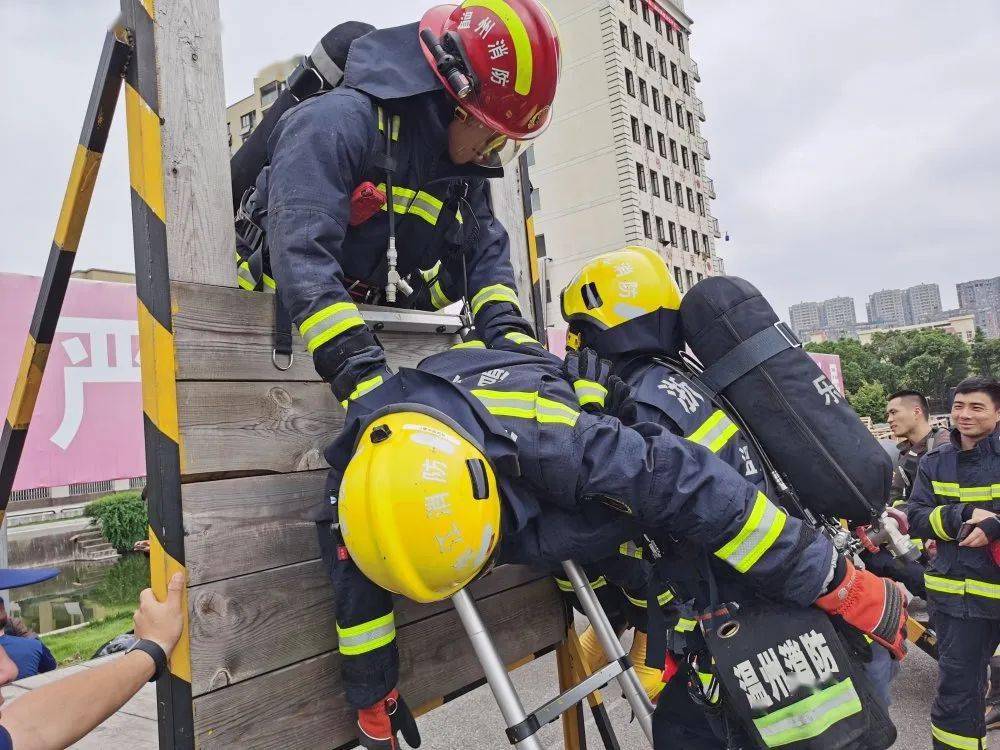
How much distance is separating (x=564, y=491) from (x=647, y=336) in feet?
2.95

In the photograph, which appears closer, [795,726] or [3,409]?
[795,726]

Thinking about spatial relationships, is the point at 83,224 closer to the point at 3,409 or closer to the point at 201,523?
the point at 201,523

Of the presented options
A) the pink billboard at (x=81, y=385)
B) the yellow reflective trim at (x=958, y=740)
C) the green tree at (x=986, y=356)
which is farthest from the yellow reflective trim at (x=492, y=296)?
the green tree at (x=986, y=356)

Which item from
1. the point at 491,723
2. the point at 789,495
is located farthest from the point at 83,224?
the point at 491,723

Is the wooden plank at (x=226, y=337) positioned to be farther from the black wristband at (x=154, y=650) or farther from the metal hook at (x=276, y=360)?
the black wristband at (x=154, y=650)

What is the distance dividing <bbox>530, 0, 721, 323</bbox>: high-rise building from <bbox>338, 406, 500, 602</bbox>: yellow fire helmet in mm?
36932

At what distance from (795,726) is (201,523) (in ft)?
5.62

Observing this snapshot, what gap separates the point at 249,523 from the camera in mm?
2014

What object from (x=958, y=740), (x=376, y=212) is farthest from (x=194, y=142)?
(x=958, y=740)

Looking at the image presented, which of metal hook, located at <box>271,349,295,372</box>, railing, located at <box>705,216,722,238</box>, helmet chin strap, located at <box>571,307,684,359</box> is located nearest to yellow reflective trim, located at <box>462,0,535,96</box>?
helmet chin strap, located at <box>571,307,684,359</box>

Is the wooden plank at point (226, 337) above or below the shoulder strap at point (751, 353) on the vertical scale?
above

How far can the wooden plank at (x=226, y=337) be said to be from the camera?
6.39ft

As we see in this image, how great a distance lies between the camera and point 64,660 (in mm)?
9133

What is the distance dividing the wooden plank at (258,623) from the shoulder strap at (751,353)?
55.3 inches
